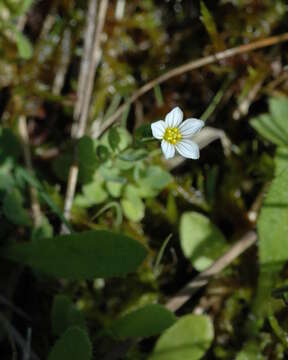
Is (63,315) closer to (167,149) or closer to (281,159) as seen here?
(167,149)

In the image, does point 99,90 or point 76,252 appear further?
point 99,90

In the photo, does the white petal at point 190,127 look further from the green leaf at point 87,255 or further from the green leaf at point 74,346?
the green leaf at point 74,346

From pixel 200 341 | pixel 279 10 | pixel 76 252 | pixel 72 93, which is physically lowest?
pixel 200 341

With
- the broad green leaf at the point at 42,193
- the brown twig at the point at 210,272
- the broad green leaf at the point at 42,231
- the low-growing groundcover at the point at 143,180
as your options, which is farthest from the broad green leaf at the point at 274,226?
the broad green leaf at the point at 42,231

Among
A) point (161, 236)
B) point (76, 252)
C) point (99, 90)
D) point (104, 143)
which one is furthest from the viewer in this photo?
point (99, 90)

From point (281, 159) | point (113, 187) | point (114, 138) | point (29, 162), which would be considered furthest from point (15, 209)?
point (281, 159)

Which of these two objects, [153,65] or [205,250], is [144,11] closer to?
[153,65]

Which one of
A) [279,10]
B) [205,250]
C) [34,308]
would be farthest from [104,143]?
[279,10]

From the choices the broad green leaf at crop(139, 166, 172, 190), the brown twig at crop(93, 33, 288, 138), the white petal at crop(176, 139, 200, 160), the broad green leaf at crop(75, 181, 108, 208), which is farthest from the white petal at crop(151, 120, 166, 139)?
the brown twig at crop(93, 33, 288, 138)
